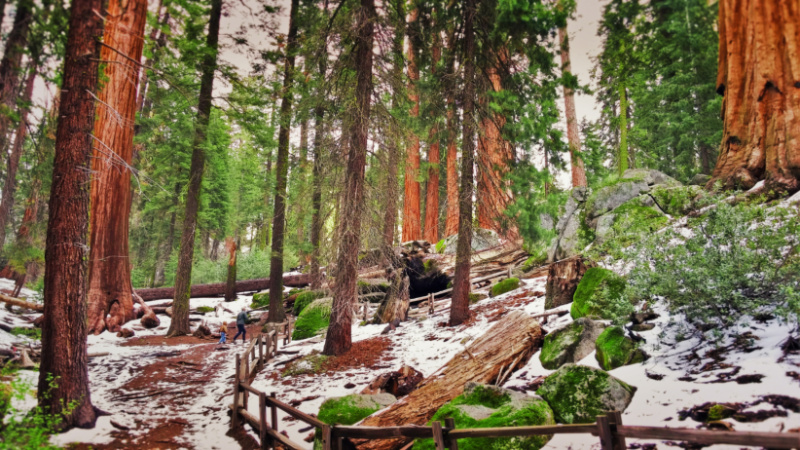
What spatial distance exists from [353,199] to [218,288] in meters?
15.4

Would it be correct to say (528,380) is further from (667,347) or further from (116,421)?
(116,421)

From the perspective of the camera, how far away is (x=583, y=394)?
4816mm

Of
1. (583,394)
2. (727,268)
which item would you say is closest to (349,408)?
(583,394)

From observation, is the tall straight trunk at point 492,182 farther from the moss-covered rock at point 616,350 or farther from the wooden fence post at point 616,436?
the wooden fence post at point 616,436

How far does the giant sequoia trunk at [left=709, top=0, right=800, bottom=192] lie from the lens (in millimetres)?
7598

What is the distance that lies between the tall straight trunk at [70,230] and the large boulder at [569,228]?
39.5 ft

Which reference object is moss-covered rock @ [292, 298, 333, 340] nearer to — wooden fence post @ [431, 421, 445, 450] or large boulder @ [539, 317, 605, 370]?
large boulder @ [539, 317, 605, 370]

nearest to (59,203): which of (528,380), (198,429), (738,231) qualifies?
(198,429)

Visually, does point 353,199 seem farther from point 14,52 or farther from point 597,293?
point 14,52

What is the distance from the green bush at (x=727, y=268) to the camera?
4.61m

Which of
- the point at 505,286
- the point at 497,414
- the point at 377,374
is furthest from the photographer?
the point at 505,286

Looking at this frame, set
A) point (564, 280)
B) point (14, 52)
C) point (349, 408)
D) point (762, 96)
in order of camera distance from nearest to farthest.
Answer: point (349, 408) → point (14, 52) → point (762, 96) → point (564, 280)

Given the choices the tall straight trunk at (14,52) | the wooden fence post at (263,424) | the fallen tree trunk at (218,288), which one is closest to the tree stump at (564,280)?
the wooden fence post at (263,424)

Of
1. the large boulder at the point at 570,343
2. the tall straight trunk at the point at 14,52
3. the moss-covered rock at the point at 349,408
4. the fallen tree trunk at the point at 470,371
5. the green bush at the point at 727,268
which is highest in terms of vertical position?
the tall straight trunk at the point at 14,52
